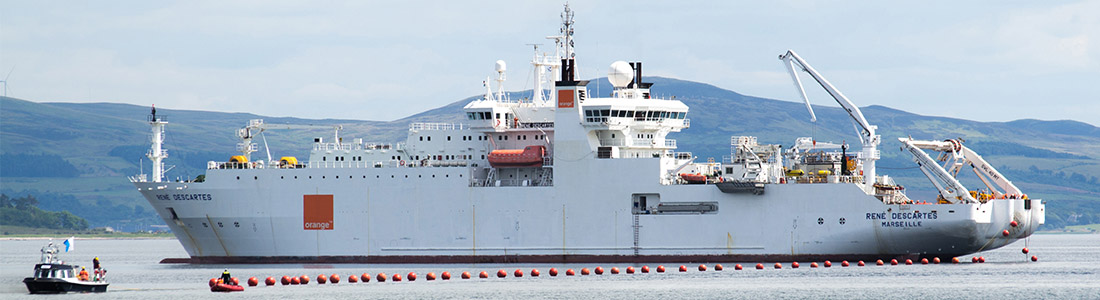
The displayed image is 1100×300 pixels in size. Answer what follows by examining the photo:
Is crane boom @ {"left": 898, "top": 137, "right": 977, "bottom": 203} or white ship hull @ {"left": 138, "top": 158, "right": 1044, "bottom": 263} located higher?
crane boom @ {"left": 898, "top": 137, "right": 977, "bottom": 203}

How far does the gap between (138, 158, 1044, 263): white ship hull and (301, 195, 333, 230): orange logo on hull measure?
18 centimetres

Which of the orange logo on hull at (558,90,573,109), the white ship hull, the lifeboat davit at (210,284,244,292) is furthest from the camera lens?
the orange logo on hull at (558,90,573,109)

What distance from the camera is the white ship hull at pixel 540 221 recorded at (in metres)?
44.6

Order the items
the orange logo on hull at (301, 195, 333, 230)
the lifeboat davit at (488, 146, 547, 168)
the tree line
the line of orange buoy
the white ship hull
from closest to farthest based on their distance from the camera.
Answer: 1. the line of orange buoy
2. the white ship hull
3. the lifeboat davit at (488, 146, 547, 168)
4. the orange logo on hull at (301, 195, 333, 230)
5. the tree line

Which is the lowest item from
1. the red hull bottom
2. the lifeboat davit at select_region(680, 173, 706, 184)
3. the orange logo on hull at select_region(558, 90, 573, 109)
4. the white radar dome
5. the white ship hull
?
the red hull bottom

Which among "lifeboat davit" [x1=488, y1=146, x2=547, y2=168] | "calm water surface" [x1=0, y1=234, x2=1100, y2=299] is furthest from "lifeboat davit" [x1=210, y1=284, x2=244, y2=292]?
"lifeboat davit" [x1=488, y1=146, x2=547, y2=168]

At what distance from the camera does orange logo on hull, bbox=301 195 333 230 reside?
49312 millimetres

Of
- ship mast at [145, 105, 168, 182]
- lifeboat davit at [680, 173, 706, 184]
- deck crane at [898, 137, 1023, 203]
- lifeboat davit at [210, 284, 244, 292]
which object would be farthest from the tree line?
deck crane at [898, 137, 1023, 203]

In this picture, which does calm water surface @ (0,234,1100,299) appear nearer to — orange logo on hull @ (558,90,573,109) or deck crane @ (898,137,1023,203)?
deck crane @ (898,137,1023,203)

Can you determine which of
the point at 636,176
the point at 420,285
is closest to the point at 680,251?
the point at 636,176

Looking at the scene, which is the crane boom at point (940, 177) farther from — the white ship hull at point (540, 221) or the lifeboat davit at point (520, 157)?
the lifeboat davit at point (520, 157)

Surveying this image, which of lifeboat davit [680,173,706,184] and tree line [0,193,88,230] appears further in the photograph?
tree line [0,193,88,230]

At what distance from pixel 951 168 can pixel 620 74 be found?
Answer: 11.9 metres

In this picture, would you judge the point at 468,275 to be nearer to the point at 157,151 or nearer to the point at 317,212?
the point at 317,212
